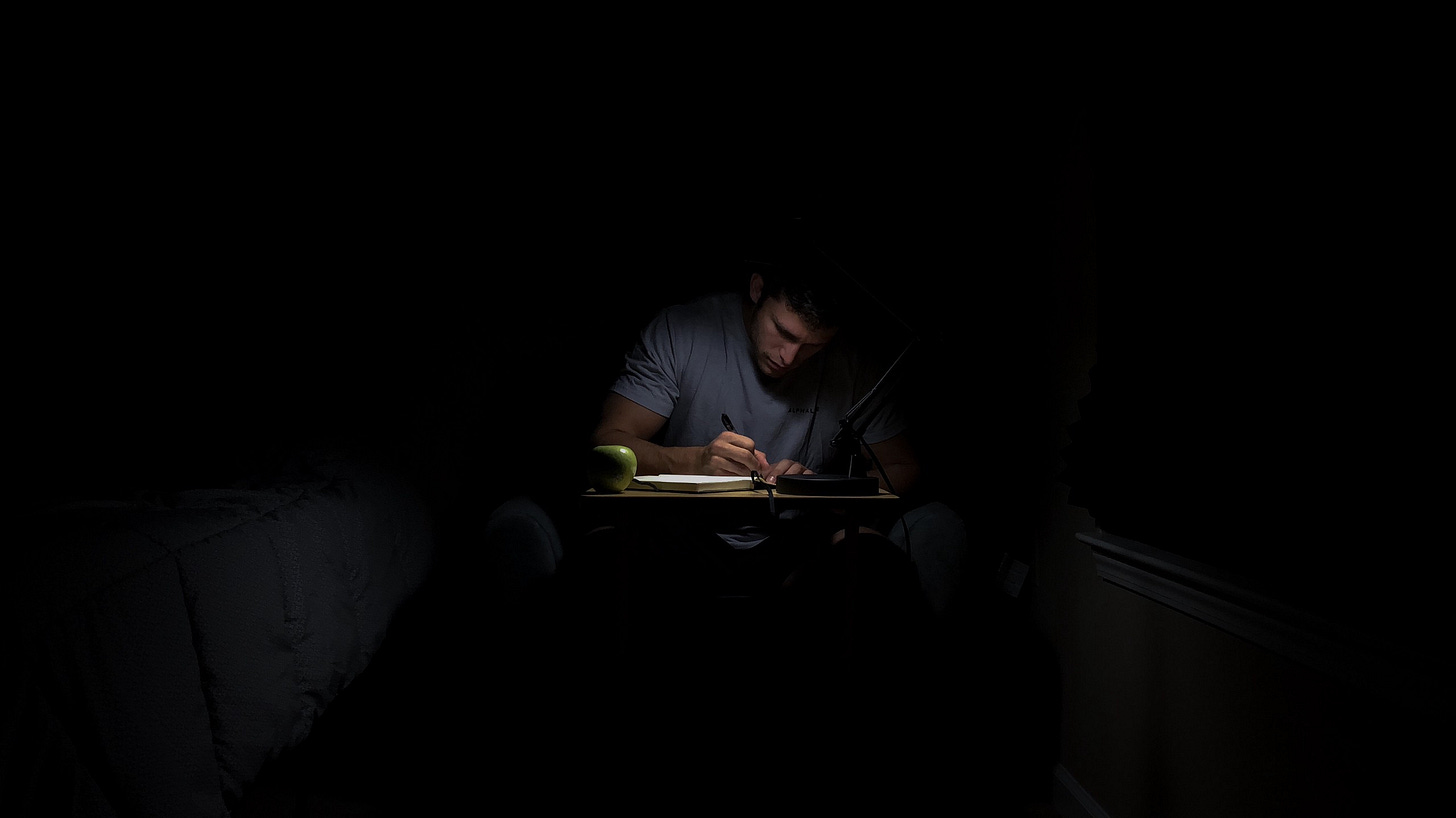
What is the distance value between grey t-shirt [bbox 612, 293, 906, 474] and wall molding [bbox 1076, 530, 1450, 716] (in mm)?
981

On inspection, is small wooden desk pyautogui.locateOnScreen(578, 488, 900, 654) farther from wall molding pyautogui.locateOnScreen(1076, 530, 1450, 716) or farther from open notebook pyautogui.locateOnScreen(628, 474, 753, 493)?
wall molding pyautogui.locateOnScreen(1076, 530, 1450, 716)

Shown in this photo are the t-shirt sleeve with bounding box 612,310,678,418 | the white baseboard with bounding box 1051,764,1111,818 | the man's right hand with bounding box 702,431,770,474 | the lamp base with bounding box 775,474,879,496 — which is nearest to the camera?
the white baseboard with bounding box 1051,764,1111,818

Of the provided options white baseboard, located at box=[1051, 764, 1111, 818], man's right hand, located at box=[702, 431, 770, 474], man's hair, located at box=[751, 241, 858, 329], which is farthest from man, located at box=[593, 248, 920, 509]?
white baseboard, located at box=[1051, 764, 1111, 818]

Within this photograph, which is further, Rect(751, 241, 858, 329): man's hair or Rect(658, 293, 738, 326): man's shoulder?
Rect(658, 293, 738, 326): man's shoulder

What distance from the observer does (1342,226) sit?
76cm

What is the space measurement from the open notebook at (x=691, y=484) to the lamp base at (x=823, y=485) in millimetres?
100

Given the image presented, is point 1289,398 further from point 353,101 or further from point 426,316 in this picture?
point 353,101

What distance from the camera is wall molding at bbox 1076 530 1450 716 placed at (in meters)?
0.71

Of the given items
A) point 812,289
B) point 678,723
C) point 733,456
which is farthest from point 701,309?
point 678,723

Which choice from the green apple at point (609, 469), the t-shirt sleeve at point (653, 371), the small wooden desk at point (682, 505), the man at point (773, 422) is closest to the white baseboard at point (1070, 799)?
the man at point (773, 422)

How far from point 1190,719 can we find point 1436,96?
2.89 feet

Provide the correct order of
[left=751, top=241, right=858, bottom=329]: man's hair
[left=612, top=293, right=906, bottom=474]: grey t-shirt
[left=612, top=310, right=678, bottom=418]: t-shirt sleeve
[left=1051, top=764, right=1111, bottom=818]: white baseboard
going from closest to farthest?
[left=1051, top=764, right=1111, bottom=818]: white baseboard, [left=751, top=241, right=858, bottom=329]: man's hair, [left=612, top=310, right=678, bottom=418]: t-shirt sleeve, [left=612, top=293, right=906, bottom=474]: grey t-shirt

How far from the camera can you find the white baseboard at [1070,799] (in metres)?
1.34

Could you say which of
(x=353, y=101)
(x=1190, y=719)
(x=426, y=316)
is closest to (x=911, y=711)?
(x=1190, y=719)
